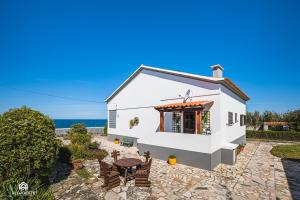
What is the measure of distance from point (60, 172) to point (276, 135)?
1086 inches

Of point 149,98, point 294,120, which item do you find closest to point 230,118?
point 149,98

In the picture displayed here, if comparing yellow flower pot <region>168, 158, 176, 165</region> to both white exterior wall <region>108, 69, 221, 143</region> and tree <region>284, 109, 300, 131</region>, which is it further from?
tree <region>284, 109, 300, 131</region>

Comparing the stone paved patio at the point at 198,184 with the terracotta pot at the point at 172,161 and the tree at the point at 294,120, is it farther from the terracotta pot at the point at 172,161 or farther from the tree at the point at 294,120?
the tree at the point at 294,120

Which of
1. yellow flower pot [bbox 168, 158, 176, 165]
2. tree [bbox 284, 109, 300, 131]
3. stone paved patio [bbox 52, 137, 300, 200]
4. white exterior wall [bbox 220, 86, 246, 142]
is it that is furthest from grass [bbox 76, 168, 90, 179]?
tree [bbox 284, 109, 300, 131]

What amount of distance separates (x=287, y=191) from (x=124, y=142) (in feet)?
44.2

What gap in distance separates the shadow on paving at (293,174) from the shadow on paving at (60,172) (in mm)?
10010

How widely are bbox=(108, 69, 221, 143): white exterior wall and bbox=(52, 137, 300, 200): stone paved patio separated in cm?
327

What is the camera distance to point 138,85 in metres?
17.5

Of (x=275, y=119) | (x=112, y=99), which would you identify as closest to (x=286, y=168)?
(x=112, y=99)

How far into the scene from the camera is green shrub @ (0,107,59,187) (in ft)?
20.0

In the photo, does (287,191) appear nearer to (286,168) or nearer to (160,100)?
(286,168)

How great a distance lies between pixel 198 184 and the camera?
786cm

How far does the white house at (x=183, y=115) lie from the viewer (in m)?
10.7

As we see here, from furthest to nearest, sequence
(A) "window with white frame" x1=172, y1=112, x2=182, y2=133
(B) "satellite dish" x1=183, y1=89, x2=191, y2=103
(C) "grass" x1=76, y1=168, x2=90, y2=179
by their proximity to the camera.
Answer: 1. (A) "window with white frame" x1=172, y1=112, x2=182, y2=133
2. (B) "satellite dish" x1=183, y1=89, x2=191, y2=103
3. (C) "grass" x1=76, y1=168, x2=90, y2=179
